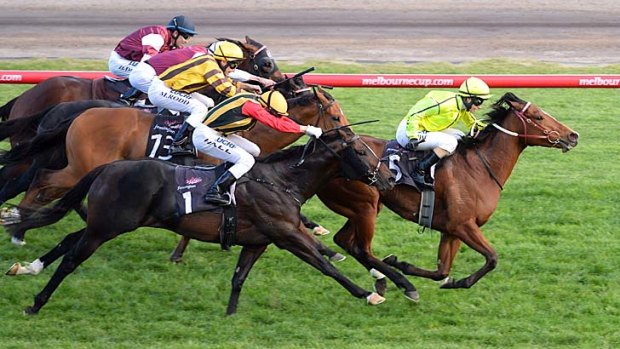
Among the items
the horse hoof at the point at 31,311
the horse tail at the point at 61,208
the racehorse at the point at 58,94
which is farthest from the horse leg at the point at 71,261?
the racehorse at the point at 58,94

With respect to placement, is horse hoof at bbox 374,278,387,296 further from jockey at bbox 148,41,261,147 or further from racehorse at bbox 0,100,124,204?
racehorse at bbox 0,100,124,204

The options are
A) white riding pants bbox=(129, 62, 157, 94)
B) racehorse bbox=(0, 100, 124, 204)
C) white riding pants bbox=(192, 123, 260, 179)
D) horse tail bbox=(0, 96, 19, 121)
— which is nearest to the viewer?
white riding pants bbox=(192, 123, 260, 179)

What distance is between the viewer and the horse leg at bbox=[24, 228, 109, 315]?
773cm

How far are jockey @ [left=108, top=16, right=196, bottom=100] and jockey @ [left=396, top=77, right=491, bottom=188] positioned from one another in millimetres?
2950

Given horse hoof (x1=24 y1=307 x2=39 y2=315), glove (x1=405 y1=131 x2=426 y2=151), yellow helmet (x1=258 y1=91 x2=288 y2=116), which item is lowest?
horse hoof (x1=24 y1=307 x2=39 y2=315)

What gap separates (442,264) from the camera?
340 inches

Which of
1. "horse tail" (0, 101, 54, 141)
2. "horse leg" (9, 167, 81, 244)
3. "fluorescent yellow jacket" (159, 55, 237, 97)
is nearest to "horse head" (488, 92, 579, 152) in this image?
"fluorescent yellow jacket" (159, 55, 237, 97)

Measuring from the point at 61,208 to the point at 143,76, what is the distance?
81.0 inches

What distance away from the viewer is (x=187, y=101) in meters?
9.22

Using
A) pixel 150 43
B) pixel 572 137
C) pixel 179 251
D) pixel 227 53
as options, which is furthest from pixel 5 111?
pixel 572 137

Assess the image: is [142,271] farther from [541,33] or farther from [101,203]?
[541,33]

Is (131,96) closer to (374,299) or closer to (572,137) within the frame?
(374,299)

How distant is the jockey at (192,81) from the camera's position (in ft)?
29.7

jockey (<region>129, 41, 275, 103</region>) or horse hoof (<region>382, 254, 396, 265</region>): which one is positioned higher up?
jockey (<region>129, 41, 275, 103</region>)
